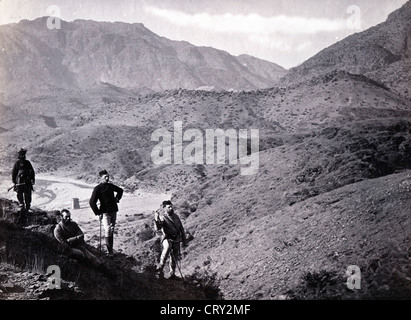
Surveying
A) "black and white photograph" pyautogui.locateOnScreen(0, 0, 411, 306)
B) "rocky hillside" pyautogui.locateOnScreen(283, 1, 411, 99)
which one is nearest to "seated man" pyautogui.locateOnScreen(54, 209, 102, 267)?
"black and white photograph" pyautogui.locateOnScreen(0, 0, 411, 306)

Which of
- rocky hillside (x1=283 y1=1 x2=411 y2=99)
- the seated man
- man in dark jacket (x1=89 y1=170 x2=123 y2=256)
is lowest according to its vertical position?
the seated man

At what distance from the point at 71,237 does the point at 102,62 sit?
146974 millimetres

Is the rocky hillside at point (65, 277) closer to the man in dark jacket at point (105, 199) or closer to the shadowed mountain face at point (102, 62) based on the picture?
the man in dark jacket at point (105, 199)

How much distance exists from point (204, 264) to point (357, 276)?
4981 millimetres

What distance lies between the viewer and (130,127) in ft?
174

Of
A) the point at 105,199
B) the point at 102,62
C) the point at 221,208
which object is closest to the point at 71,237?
the point at 105,199

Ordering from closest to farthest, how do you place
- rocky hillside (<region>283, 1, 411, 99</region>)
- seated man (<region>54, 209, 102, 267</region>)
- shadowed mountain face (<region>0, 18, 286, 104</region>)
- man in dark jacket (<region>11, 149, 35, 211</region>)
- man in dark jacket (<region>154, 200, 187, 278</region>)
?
seated man (<region>54, 209, 102, 267</region>)
man in dark jacket (<region>154, 200, 187, 278</region>)
man in dark jacket (<region>11, 149, 35, 211</region>)
rocky hillside (<region>283, 1, 411, 99</region>)
shadowed mountain face (<region>0, 18, 286, 104</region>)

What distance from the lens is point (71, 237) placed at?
7.35 metres

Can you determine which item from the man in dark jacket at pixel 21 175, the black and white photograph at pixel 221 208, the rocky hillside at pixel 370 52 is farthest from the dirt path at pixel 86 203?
the rocky hillside at pixel 370 52

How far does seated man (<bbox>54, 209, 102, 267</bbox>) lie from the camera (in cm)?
724

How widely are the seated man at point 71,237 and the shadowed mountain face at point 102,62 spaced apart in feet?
386

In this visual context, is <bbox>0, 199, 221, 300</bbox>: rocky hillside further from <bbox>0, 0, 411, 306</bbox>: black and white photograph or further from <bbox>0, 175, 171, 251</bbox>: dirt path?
<bbox>0, 175, 171, 251</bbox>: dirt path

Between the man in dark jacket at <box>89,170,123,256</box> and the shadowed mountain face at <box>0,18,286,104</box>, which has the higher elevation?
the shadowed mountain face at <box>0,18,286,104</box>

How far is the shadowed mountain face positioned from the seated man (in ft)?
386
